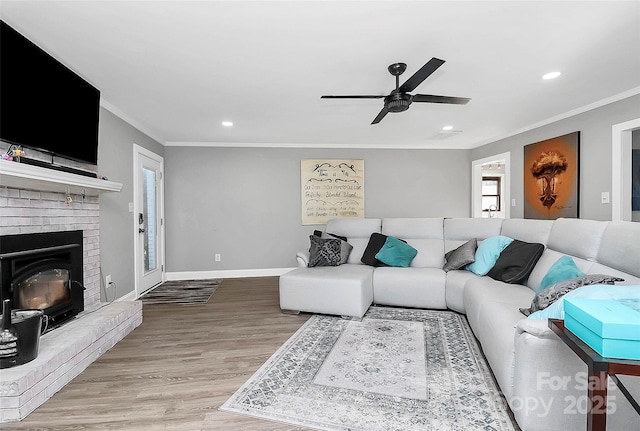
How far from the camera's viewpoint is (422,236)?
404 cm

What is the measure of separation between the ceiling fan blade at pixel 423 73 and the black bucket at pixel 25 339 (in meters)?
2.81

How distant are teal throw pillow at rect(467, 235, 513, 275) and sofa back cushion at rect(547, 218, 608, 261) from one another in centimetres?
45

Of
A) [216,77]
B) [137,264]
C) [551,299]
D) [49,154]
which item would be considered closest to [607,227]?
[551,299]

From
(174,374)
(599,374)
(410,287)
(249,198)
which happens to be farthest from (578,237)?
(249,198)

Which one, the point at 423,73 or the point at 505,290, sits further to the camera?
the point at 505,290

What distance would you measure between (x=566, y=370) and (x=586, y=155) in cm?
315

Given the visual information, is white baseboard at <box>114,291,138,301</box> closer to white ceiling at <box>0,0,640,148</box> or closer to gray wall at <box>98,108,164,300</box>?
gray wall at <box>98,108,164,300</box>

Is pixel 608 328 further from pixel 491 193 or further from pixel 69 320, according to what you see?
pixel 491 193

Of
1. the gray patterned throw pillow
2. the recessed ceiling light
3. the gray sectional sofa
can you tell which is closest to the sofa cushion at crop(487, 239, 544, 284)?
the gray sectional sofa

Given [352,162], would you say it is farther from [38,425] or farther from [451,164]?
[38,425]

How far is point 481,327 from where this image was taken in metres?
2.29

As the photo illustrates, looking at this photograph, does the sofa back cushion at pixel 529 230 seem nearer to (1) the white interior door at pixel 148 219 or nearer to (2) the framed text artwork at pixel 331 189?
(2) the framed text artwork at pixel 331 189

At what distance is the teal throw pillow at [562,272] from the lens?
213cm

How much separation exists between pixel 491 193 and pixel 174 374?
347 inches
